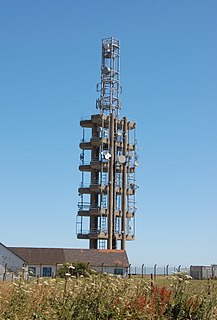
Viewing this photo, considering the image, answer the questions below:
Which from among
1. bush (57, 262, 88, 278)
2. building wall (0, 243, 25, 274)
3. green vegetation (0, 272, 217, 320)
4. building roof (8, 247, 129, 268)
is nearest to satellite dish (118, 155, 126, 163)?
building roof (8, 247, 129, 268)

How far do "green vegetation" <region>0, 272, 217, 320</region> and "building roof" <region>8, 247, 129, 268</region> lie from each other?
46.3 meters

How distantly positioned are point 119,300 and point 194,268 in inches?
2268

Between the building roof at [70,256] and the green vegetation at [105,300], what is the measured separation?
46.3 meters

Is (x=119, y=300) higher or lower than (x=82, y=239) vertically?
lower

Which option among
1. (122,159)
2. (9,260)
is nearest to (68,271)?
(9,260)

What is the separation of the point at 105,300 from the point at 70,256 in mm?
52717

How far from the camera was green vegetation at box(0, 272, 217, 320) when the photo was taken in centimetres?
1417

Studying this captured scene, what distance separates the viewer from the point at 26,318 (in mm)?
13633

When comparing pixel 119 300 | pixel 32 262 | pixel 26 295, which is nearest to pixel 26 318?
pixel 26 295

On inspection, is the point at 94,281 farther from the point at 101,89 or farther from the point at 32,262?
the point at 101,89

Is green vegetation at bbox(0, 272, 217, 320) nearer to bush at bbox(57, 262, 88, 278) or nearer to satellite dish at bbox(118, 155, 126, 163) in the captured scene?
bush at bbox(57, 262, 88, 278)

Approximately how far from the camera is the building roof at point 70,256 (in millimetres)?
63344

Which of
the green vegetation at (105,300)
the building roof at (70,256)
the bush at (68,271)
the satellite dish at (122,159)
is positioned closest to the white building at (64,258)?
the building roof at (70,256)

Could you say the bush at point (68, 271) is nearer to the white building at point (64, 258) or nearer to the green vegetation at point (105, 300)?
the green vegetation at point (105, 300)
